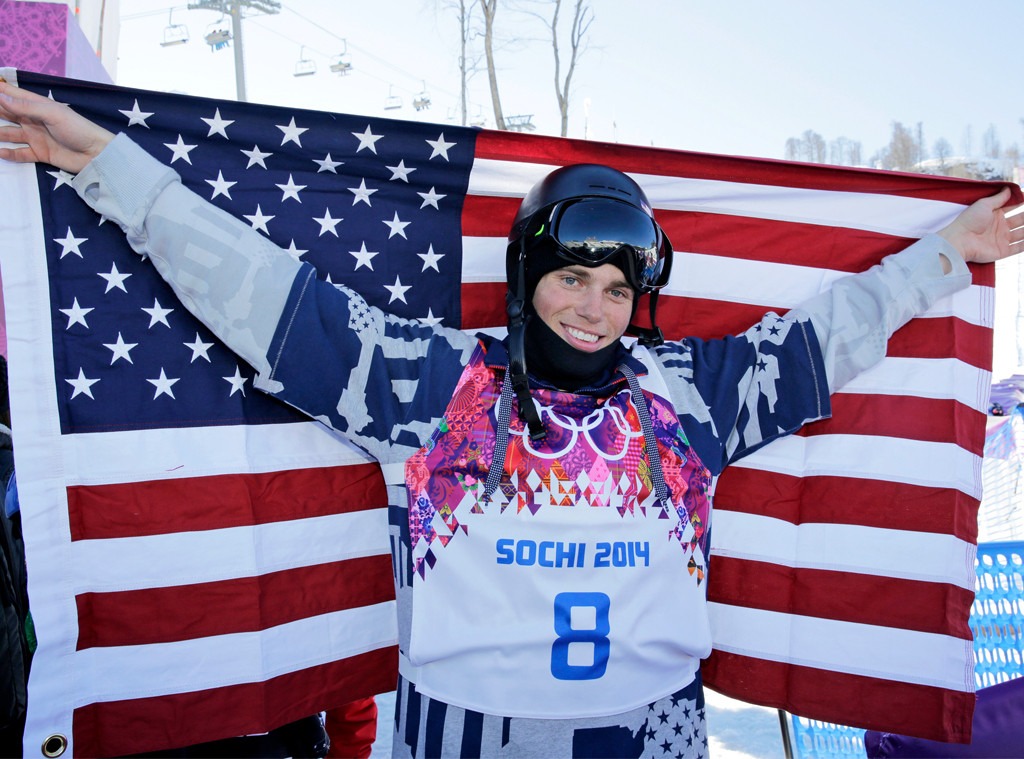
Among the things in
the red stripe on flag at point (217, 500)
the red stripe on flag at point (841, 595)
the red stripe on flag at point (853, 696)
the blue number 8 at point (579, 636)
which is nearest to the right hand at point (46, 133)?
the red stripe on flag at point (217, 500)

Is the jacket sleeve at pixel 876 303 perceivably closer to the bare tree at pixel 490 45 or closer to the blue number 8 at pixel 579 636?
the blue number 8 at pixel 579 636

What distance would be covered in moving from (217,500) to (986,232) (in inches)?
124

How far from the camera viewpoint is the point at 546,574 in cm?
217

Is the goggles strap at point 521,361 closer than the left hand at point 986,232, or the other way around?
the goggles strap at point 521,361

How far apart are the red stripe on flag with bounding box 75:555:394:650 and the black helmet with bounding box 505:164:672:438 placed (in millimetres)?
1007

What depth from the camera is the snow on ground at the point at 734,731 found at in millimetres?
3937

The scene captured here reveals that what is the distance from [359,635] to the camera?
270 cm

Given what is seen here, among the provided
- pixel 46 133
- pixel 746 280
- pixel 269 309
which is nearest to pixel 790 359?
pixel 746 280

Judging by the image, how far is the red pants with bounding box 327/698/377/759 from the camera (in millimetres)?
3234

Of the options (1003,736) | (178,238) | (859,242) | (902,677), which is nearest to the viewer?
(178,238)

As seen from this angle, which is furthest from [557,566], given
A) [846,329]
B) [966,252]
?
[966,252]

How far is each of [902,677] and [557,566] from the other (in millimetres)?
1654

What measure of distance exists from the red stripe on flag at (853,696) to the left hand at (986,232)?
5.69 feet

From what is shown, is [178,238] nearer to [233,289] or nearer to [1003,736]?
[233,289]
